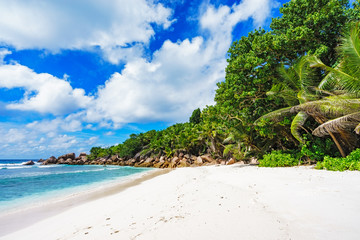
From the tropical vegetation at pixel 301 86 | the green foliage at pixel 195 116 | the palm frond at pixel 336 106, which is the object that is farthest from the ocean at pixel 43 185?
the green foliage at pixel 195 116

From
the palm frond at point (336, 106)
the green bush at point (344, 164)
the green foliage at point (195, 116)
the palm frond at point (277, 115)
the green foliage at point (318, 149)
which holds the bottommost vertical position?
the green bush at point (344, 164)

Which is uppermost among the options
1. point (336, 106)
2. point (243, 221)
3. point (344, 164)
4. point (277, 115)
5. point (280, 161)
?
point (277, 115)

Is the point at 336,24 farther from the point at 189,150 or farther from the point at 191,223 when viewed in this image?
the point at 189,150

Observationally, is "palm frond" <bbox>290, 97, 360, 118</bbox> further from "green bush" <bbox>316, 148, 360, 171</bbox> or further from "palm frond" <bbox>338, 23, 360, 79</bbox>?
"green bush" <bbox>316, 148, 360, 171</bbox>

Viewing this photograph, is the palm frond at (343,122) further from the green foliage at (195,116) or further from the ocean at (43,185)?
the green foliage at (195,116)

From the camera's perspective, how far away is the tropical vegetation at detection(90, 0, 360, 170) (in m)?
8.06

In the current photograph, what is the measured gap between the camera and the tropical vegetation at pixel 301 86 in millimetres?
8062

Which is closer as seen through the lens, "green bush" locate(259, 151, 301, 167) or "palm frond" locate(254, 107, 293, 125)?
"palm frond" locate(254, 107, 293, 125)

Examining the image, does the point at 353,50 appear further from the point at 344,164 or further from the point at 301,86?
the point at 344,164

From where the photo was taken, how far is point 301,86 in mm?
10539

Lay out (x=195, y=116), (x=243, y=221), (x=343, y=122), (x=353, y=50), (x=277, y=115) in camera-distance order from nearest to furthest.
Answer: (x=243, y=221) < (x=353, y=50) < (x=343, y=122) < (x=277, y=115) < (x=195, y=116)

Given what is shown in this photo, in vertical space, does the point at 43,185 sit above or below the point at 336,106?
below

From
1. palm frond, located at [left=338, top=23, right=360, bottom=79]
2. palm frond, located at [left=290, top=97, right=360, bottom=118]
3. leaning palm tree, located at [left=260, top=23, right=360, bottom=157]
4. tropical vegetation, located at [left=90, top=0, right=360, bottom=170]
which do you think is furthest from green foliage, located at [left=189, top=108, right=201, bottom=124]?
palm frond, located at [left=338, top=23, right=360, bottom=79]

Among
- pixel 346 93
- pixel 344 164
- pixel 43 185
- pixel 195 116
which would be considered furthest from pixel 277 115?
pixel 195 116
